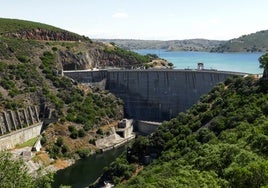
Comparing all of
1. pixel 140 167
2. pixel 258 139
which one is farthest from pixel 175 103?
pixel 258 139

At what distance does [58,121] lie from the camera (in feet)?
257

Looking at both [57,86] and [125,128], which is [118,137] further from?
[57,86]

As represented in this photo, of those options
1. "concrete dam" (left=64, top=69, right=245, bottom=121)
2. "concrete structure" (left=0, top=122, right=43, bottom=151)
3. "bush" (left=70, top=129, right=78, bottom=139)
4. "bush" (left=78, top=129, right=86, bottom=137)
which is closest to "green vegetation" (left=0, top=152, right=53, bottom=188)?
"concrete structure" (left=0, top=122, right=43, bottom=151)

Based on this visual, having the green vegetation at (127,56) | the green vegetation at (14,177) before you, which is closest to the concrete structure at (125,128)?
the green vegetation at (127,56)

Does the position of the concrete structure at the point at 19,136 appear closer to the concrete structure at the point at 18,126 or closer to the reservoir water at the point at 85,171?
the concrete structure at the point at 18,126

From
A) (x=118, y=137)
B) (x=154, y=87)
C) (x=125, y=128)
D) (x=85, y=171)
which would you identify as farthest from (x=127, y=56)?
(x=85, y=171)

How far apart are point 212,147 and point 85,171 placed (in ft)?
106

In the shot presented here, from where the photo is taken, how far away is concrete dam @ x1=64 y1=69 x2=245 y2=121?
84188mm

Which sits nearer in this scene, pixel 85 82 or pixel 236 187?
pixel 236 187

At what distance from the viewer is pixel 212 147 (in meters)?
36.5

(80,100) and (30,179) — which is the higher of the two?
(30,179)

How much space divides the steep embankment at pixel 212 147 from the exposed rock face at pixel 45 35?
60.6m

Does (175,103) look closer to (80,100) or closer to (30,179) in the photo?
(80,100)

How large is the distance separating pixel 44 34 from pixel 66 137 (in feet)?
156
